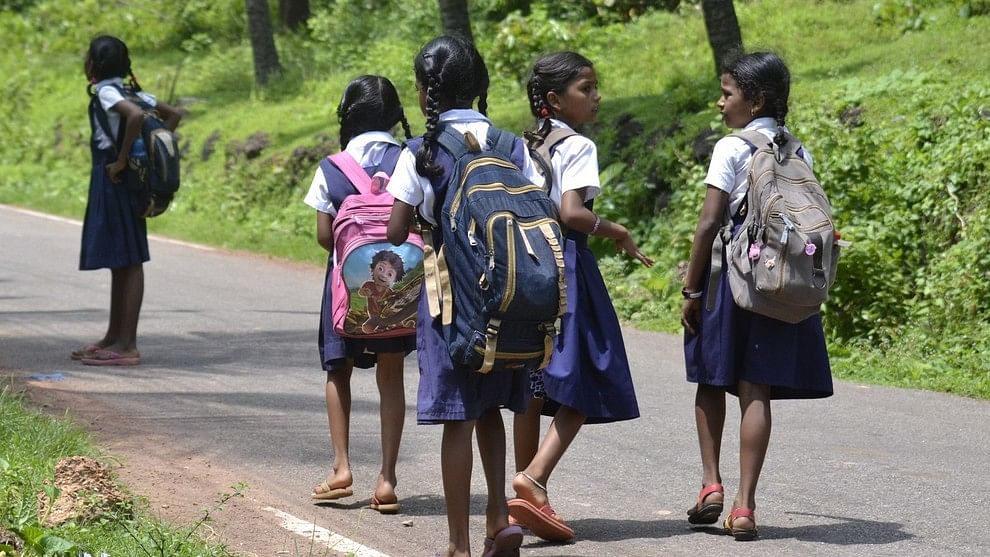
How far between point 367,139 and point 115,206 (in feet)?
12.5

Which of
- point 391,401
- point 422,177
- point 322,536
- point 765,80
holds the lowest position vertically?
point 322,536

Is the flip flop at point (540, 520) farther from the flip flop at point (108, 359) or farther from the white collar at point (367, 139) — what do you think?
the flip flop at point (108, 359)

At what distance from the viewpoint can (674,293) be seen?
12.1 meters

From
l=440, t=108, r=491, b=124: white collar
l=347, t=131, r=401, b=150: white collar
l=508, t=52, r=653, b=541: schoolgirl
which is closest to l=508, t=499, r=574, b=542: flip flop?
l=508, t=52, r=653, b=541: schoolgirl

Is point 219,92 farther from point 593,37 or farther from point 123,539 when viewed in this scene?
point 123,539

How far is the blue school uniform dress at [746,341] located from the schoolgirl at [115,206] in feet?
15.7

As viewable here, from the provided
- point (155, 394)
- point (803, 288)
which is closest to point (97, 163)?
point (155, 394)

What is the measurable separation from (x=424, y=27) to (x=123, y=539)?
20.5m

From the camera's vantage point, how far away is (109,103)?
9133 mm

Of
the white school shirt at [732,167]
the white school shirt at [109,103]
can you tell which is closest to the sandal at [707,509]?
the white school shirt at [732,167]

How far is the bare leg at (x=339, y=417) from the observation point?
6.05 meters

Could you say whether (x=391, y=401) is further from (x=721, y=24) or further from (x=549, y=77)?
(x=721, y=24)

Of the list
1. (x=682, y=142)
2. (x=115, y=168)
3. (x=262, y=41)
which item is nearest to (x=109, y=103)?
(x=115, y=168)

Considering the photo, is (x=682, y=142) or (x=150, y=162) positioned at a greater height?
(x=682, y=142)
